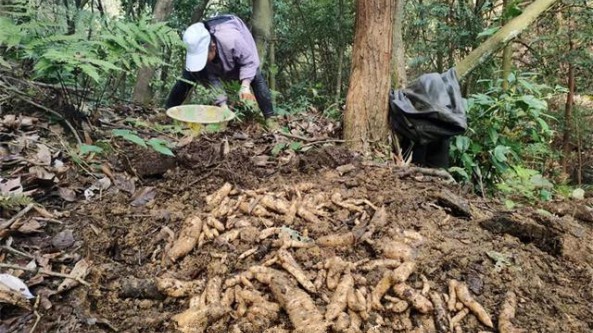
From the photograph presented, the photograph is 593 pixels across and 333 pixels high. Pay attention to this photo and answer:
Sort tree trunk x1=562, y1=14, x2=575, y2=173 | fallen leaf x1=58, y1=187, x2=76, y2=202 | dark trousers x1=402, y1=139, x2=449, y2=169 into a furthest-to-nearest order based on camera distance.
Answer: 1. tree trunk x1=562, y1=14, x2=575, y2=173
2. dark trousers x1=402, y1=139, x2=449, y2=169
3. fallen leaf x1=58, y1=187, x2=76, y2=202

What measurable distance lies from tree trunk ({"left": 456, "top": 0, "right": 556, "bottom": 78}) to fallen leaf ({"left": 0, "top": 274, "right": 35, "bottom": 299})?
3.70 metres

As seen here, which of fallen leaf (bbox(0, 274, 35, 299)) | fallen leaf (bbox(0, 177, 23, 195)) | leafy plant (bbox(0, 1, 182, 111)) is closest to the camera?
fallen leaf (bbox(0, 274, 35, 299))

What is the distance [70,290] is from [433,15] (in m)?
8.75

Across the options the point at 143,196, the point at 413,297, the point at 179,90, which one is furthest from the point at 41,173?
the point at 179,90

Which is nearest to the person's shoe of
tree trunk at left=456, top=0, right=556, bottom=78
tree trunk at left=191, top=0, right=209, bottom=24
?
tree trunk at left=456, top=0, right=556, bottom=78

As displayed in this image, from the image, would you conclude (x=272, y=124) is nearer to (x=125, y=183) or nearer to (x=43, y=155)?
(x=125, y=183)

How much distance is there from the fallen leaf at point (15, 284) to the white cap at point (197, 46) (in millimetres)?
2692

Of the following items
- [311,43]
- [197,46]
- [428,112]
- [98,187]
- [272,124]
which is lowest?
[98,187]

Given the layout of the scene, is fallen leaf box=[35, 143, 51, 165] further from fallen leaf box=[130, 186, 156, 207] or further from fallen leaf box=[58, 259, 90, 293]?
fallen leaf box=[58, 259, 90, 293]

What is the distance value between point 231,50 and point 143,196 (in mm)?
2177

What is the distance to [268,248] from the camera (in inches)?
80.8

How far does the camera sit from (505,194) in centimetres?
371

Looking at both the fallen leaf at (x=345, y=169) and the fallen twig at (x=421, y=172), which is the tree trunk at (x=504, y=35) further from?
the fallen leaf at (x=345, y=169)

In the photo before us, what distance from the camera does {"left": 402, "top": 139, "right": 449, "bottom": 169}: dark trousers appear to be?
11.8ft
